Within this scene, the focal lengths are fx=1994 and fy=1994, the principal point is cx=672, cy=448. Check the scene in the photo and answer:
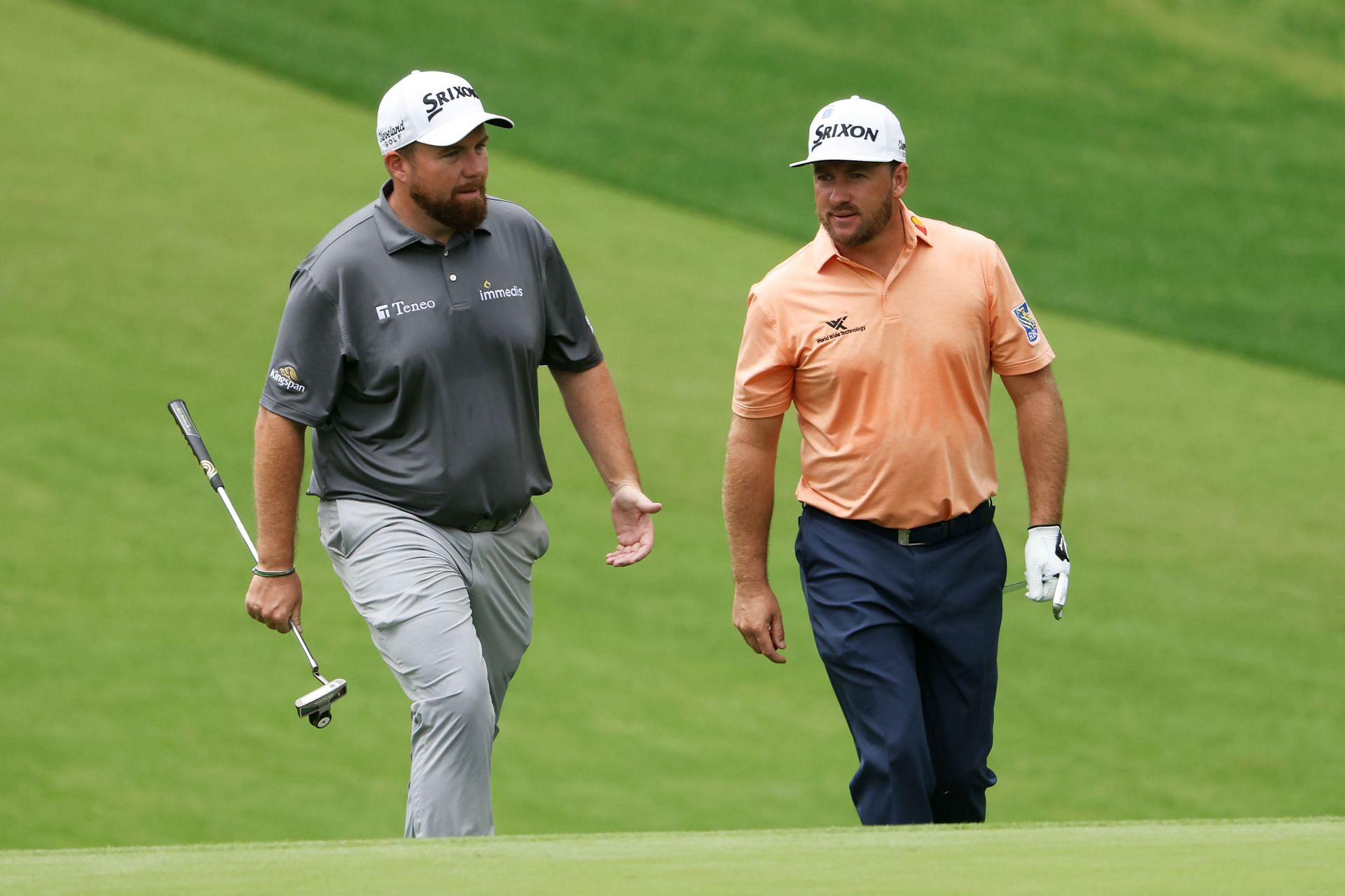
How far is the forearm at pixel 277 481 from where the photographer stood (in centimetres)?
479

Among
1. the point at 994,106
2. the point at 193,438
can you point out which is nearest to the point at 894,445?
the point at 193,438

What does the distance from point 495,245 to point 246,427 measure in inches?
204

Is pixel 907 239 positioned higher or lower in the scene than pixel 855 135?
lower

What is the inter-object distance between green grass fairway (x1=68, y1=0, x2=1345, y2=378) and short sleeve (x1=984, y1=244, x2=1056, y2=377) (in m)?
8.21

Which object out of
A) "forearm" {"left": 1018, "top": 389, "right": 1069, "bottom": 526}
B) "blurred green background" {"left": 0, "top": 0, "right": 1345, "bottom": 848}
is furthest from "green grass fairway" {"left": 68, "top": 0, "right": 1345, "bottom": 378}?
"forearm" {"left": 1018, "top": 389, "right": 1069, "bottom": 526}

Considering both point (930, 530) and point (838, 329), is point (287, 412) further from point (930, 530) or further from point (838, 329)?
point (930, 530)

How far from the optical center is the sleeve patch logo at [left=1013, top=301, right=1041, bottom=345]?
16.3 feet

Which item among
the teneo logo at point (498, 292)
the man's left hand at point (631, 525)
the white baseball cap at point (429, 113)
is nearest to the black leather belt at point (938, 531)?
the man's left hand at point (631, 525)

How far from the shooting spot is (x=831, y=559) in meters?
4.96

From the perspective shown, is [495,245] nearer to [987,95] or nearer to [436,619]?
[436,619]

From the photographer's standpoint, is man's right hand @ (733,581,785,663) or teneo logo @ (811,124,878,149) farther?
man's right hand @ (733,581,785,663)

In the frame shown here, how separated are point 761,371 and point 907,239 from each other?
0.49m

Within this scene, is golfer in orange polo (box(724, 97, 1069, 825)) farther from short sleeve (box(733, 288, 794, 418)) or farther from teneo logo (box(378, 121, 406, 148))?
teneo logo (box(378, 121, 406, 148))

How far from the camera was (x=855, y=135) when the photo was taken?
4859 millimetres
